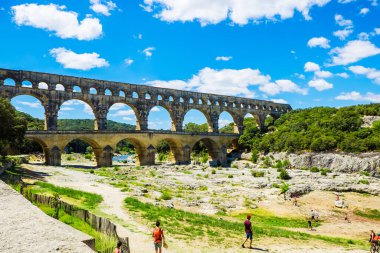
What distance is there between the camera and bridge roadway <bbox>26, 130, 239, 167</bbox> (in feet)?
137

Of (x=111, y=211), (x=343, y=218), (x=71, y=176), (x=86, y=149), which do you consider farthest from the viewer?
(x=86, y=149)

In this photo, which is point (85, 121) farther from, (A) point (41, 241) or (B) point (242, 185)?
(A) point (41, 241)

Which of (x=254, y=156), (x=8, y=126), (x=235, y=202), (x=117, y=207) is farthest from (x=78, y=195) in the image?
(x=254, y=156)

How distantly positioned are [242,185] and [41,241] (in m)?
29.4

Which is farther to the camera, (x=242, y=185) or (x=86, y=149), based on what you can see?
(x=86, y=149)

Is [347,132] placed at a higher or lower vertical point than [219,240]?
higher

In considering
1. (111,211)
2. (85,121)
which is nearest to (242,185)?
(111,211)

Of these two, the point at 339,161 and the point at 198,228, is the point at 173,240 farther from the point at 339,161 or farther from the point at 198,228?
the point at 339,161

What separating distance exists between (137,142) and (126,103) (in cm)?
678

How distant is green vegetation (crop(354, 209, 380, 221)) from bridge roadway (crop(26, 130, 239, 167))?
3165cm

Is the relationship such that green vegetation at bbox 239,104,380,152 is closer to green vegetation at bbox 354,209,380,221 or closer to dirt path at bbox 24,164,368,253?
green vegetation at bbox 354,209,380,221

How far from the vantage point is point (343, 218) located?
82.3ft

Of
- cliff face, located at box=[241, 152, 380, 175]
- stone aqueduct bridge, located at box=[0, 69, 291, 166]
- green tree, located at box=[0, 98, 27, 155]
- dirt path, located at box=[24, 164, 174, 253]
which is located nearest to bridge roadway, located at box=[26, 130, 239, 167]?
stone aqueduct bridge, located at box=[0, 69, 291, 166]

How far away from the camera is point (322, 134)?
52750 millimetres
